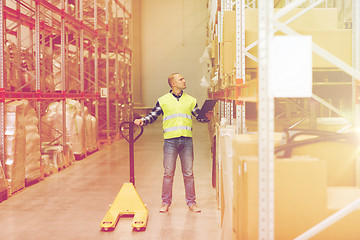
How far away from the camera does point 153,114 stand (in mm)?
5496

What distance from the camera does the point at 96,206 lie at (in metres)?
5.91

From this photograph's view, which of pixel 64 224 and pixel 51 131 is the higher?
pixel 51 131

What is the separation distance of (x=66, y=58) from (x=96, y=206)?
20.2 ft

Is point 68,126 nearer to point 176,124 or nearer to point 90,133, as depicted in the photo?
point 90,133

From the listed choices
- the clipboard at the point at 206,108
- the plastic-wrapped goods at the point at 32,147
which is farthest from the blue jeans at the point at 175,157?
the plastic-wrapped goods at the point at 32,147

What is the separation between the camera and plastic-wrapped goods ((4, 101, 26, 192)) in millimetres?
6383

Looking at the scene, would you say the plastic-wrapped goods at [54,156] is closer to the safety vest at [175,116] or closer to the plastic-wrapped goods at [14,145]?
the plastic-wrapped goods at [14,145]

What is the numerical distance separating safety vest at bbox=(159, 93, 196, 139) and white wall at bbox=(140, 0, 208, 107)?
18.4 metres

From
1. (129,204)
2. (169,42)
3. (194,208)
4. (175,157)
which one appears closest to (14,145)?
(129,204)

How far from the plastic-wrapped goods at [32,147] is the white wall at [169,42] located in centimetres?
1667

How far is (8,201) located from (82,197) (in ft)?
3.45

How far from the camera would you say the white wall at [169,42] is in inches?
938

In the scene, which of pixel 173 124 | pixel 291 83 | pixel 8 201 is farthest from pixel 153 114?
pixel 291 83

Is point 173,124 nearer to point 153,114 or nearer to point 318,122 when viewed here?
point 153,114
